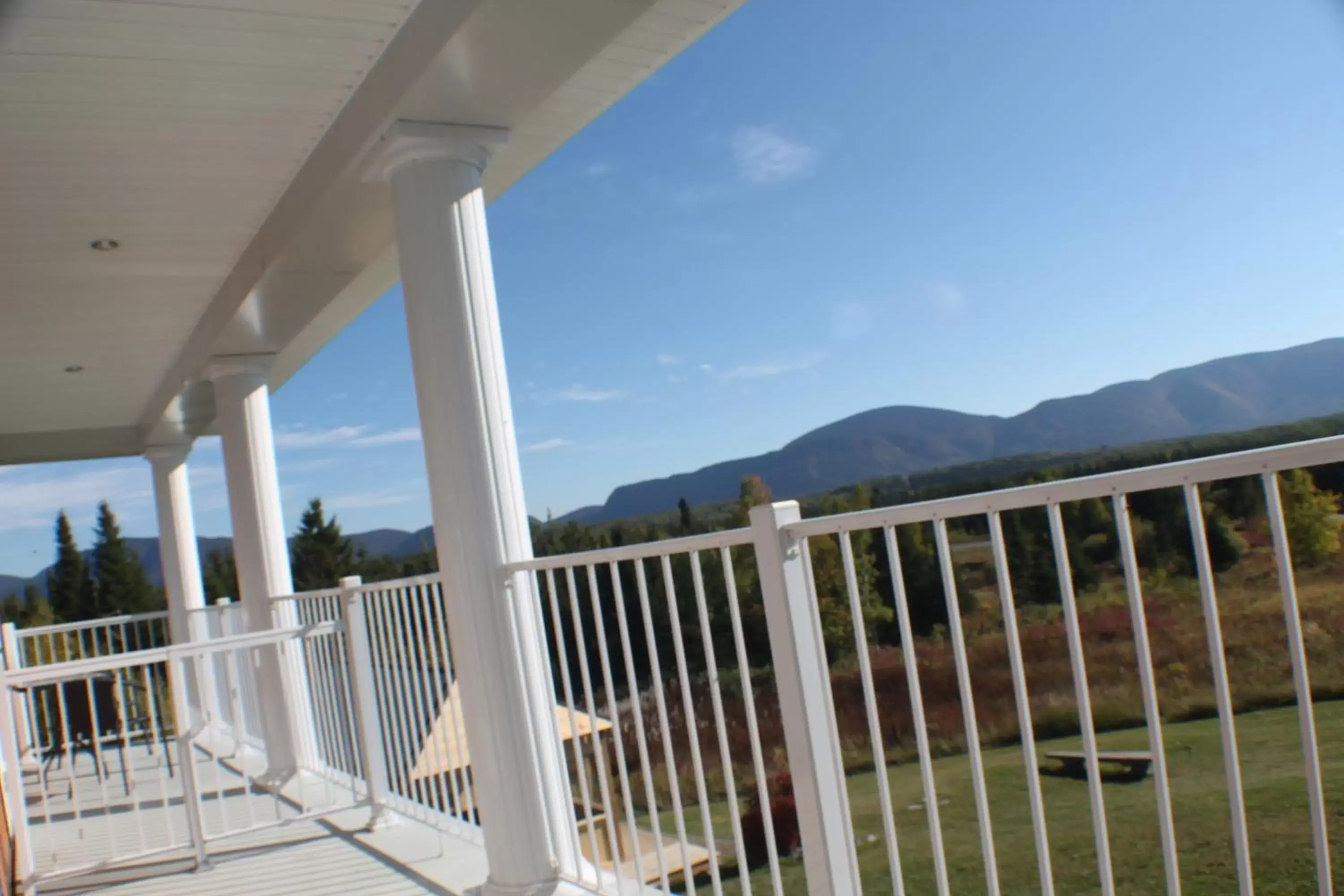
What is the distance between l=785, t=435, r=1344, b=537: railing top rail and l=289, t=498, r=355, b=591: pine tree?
4122 centimetres

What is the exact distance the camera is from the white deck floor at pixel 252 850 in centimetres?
358

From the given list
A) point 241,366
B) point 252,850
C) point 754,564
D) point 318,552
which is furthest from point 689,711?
point 318,552

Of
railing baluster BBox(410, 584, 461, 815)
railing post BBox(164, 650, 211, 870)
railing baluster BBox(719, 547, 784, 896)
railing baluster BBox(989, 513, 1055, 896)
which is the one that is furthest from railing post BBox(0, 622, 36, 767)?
railing baluster BBox(989, 513, 1055, 896)

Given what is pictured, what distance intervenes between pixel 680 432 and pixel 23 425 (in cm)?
4650

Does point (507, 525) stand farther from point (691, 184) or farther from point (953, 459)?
point (691, 184)

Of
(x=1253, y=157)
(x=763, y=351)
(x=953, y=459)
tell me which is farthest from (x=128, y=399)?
(x=1253, y=157)

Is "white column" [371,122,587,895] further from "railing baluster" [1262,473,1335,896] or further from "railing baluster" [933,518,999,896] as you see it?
"railing baluster" [1262,473,1335,896]

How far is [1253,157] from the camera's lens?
51.7 m

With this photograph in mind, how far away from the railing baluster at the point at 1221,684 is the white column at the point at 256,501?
5.24 m

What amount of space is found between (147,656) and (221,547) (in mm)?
34608

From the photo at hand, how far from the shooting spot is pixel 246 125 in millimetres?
3566

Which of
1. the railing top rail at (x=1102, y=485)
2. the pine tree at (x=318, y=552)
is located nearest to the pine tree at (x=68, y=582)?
the pine tree at (x=318, y=552)

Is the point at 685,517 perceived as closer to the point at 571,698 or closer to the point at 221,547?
the point at 221,547

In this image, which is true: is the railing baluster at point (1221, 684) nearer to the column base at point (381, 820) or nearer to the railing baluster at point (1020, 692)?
the railing baluster at point (1020, 692)
